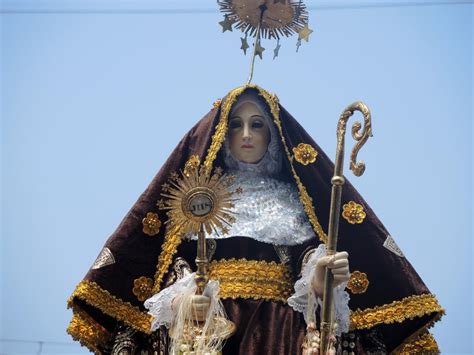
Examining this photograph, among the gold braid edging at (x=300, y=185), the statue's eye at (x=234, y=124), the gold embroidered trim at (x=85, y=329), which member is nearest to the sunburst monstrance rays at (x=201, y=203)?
the gold braid edging at (x=300, y=185)

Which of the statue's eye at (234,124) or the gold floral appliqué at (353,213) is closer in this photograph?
the gold floral appliqué at (353,213)

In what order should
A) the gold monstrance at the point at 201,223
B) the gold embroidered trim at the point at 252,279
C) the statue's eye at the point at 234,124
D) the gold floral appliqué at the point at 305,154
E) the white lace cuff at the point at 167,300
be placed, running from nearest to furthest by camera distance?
the gold monstrance at the point at 201,223, the white lace cuff at the point at 167,300, the gold embroidered trim at the point at 252,279, the gold floral appliqué at the point at 305,154, the statue's eye at the point at 234,124

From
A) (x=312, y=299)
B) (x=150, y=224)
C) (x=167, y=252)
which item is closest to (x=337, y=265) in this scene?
(x=312, y=299)

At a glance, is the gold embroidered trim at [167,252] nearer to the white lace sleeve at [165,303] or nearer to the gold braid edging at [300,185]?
the white lace sleeve at [165,303]

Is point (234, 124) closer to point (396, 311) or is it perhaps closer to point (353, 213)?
point (353, 213)

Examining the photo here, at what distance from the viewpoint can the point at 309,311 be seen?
18.3 feet

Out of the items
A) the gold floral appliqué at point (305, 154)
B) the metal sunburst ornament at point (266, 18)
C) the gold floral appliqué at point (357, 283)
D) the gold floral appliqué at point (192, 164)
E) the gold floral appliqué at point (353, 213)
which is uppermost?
the metal sunburst ornament at point (266, 18)

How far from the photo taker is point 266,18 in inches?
248

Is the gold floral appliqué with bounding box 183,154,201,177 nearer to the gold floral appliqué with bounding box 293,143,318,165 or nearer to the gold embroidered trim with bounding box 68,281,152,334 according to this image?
the gold floral appliqué with bounding box 293,143,318,165

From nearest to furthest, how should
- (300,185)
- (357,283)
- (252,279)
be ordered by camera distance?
(252,279) < (357,283) < (300,185)

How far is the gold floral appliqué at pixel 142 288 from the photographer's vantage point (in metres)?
5.85

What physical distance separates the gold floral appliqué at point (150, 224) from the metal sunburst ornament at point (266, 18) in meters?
1.05

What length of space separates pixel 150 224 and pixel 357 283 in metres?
1.07

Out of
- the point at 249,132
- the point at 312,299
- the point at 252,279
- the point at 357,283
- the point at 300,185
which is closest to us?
the point at 312,299
